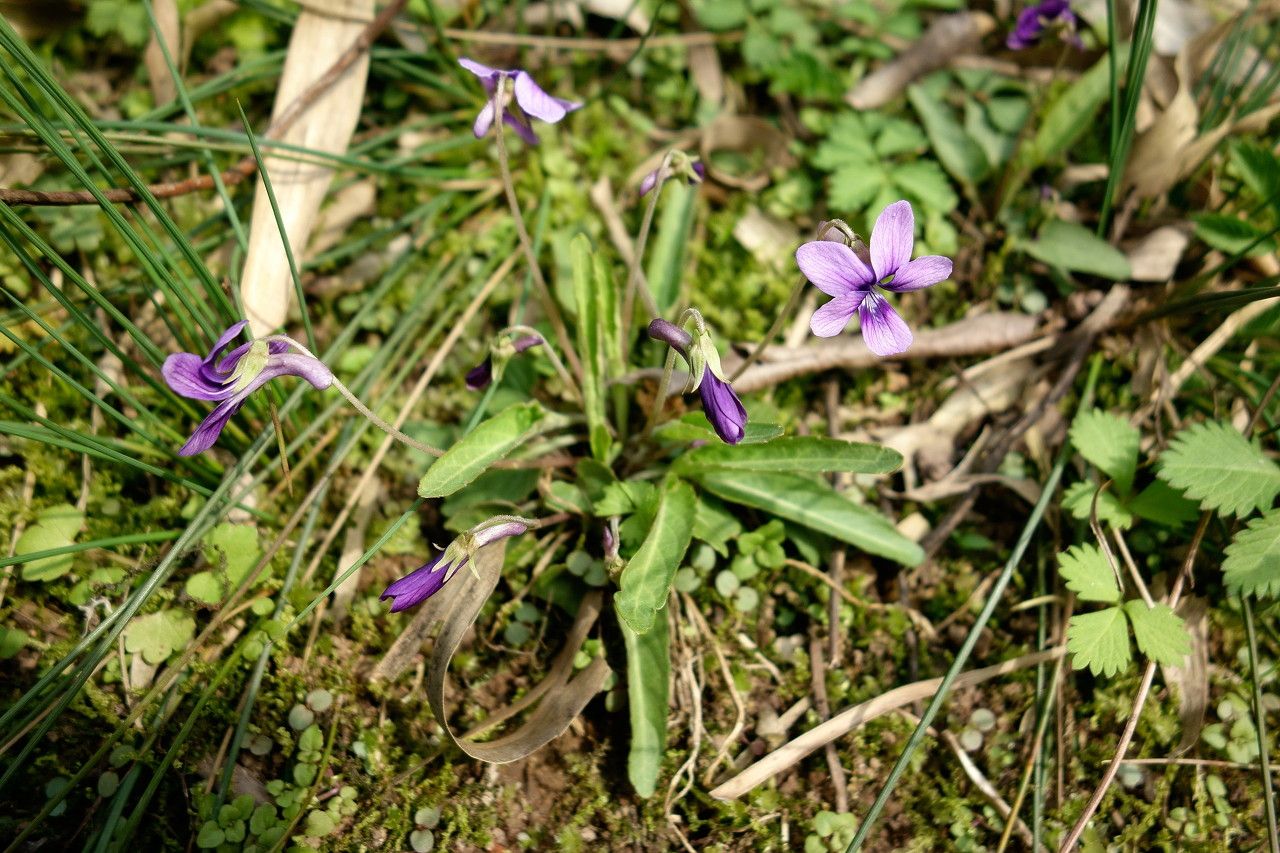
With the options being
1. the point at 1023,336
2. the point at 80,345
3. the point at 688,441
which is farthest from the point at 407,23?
the point at 1023,336

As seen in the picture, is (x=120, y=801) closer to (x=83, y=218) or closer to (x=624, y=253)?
(x=83, y=218)

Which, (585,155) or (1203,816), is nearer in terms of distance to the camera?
(1203,816)

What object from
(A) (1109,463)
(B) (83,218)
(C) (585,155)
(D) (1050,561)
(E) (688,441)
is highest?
(B) (83,218)

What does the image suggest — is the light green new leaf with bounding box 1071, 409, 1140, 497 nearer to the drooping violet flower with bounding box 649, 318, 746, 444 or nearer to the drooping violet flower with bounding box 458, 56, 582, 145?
the drooping violet flower with bounding box 649, 318, 746, 444

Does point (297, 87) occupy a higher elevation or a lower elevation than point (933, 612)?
higher

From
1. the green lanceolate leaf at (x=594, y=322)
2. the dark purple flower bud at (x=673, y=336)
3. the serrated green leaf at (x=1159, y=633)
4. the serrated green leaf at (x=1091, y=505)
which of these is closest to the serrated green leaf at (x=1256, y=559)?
the serrated green leaf at (x=1159, y=633)

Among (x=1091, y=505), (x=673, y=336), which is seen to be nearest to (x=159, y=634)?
(x=673, y=336)

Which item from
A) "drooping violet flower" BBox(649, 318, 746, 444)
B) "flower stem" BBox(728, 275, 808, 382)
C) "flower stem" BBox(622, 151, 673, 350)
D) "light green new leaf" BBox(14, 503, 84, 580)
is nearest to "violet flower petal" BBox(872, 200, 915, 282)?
"flower stem" BBox(728, 275, 808, 382)
